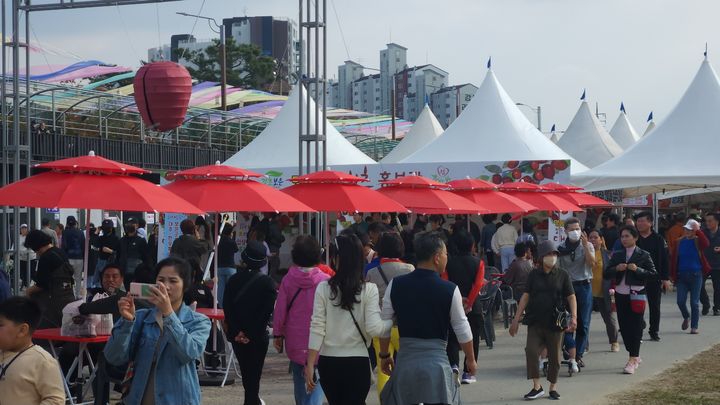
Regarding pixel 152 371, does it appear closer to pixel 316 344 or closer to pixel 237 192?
pixel 316 344

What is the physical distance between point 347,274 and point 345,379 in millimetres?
721

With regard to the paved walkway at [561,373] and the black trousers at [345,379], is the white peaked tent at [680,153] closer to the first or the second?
the paved walkway at [561,373]

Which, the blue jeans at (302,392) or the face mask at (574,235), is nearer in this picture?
the blue jeans at (302,392)

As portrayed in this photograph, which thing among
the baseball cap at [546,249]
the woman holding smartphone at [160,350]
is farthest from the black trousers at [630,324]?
the woman holding smartphone at [160,350]

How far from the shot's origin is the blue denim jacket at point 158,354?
495cm

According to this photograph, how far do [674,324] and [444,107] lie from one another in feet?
433

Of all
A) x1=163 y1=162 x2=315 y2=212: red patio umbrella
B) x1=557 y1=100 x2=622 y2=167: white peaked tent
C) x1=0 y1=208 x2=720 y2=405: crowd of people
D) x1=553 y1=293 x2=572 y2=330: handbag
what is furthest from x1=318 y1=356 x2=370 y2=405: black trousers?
x1=557 y1=100 x2=622 y2=167: white peaked tent

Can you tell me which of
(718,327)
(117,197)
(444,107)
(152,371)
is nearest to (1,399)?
(152,371)

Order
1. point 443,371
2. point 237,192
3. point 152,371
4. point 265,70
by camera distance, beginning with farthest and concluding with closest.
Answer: point 265,70, point 237,192, point 443,371, point 152,371

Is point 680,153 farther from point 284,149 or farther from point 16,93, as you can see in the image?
point 16,93

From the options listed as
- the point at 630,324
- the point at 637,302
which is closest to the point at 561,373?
the point at 630,324

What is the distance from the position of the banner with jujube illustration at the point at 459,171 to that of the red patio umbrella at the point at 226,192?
30.3 ft

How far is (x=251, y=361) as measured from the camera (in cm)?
840

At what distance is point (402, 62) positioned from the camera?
162 m
